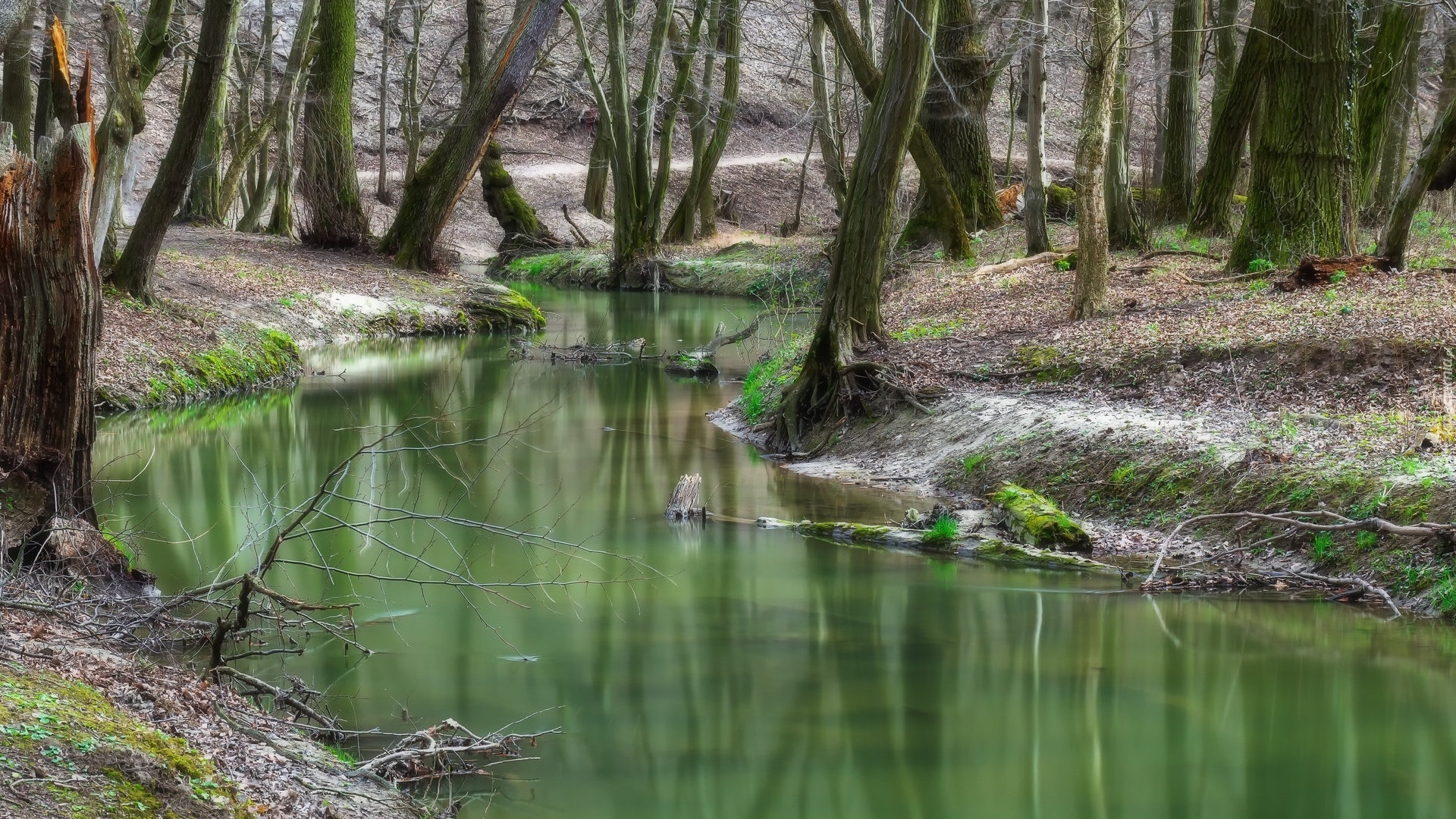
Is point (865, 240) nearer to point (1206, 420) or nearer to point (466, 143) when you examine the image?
point (1206, 420)

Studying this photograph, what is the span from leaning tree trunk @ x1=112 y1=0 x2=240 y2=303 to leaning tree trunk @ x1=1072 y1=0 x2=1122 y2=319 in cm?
867

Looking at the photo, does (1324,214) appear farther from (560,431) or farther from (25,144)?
(25,144)

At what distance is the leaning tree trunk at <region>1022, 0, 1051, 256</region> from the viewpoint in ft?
58.6

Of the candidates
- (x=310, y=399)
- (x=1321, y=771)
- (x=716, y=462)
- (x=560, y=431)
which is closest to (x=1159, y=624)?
(x=1321, y=771)

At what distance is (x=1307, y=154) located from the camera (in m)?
14.4

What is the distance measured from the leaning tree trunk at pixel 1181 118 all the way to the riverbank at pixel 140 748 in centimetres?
1893

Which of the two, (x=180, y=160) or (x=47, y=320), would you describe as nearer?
(x=47, y=320)

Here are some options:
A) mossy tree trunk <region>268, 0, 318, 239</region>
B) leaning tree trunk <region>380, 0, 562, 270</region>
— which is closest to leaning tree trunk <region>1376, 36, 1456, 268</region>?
leaning tree trunk <region>380, 0, 562, 270</region>

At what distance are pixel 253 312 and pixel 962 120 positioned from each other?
1237cm

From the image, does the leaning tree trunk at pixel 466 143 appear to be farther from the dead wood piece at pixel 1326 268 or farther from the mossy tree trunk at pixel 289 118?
the dead wood piece at pixel 1326 268

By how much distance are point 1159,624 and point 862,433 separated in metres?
5.06

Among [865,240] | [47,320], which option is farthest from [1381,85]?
[47,320]

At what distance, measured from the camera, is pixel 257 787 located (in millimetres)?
4715

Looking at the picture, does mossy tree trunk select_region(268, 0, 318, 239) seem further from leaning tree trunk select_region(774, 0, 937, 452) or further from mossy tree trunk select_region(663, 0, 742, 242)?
leaning tree trunk select_region(774, 0, 937, 452)
